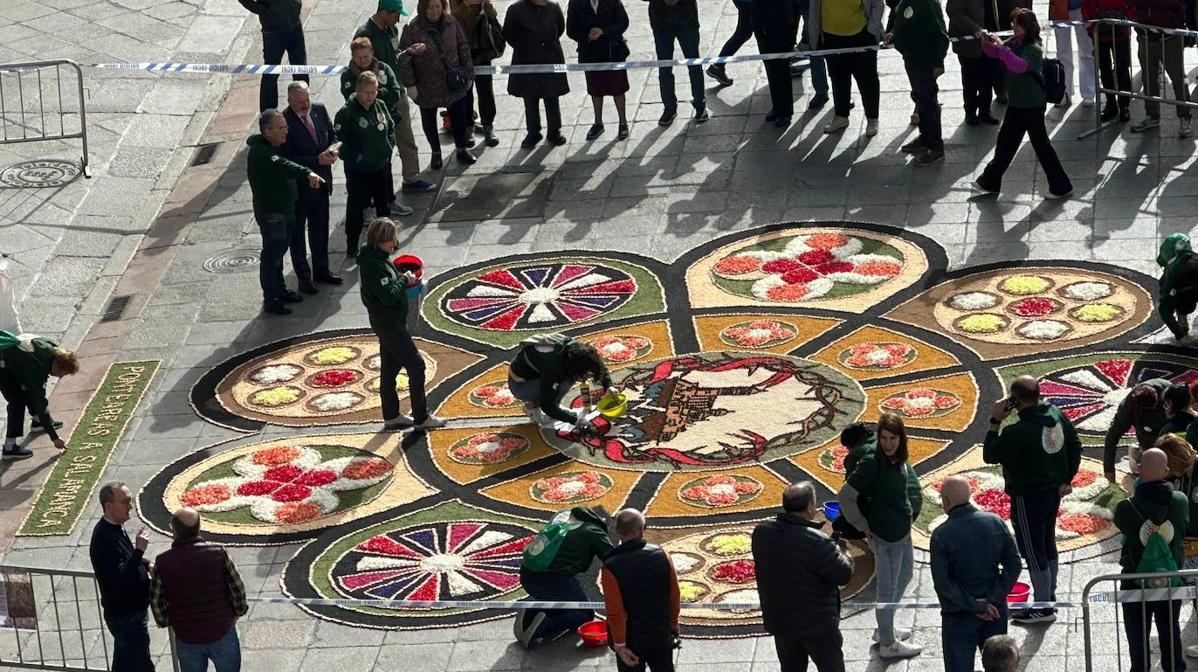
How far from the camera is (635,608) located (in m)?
13.6

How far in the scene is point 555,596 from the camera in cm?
1522

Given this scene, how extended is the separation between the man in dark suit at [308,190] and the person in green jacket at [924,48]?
594cm

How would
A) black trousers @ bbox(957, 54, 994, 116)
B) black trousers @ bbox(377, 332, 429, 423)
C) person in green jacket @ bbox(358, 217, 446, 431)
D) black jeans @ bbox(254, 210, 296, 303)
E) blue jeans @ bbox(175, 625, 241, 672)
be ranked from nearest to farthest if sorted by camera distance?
blue jeans @ bbox(175, 625, 241, 672)
person in green jacket @ bbox(358, 217, 446, 431)
black trousers @ bbox(377, 332, 429, 423)
black jeans @ bbox(254, 210, 296, 303)
black trousers @ bbox(957, 54, 994, 116)

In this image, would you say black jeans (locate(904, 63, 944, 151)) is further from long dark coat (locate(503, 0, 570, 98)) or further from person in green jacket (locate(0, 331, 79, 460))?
person in green jacket (locate(0, 331, 79, 460))

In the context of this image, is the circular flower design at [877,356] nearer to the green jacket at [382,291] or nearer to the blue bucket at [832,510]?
the blue bucket at [832,510]

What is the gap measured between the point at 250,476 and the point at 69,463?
1.72 metres

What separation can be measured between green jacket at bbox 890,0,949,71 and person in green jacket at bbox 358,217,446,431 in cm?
652

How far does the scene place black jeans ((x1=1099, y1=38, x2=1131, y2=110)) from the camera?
23.5 meters

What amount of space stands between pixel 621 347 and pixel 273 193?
3777mm

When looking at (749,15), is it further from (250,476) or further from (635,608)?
(635,608)

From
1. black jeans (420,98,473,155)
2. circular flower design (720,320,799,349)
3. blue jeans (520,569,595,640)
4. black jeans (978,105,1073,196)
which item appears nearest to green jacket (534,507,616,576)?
blue jeans (520,569,595,640)

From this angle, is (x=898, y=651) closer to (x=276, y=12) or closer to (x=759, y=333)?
(x=759, y=333)

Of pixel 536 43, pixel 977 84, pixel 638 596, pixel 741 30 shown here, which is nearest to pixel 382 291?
pixel 638 596

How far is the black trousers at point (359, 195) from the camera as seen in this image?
2269 cm
